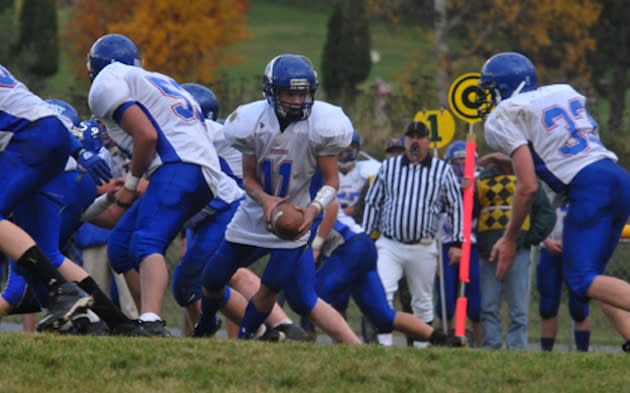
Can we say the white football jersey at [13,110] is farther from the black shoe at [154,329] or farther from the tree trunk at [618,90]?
the tree trunk at [618,90]

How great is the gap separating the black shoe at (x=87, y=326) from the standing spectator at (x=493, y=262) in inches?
196

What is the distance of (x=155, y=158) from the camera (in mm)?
8484

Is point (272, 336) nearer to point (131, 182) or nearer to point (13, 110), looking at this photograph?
point (131, 182)

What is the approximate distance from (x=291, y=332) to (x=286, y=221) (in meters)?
1.20

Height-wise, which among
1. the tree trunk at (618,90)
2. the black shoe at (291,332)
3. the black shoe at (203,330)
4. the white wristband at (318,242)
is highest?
the white wristband at (318,242)

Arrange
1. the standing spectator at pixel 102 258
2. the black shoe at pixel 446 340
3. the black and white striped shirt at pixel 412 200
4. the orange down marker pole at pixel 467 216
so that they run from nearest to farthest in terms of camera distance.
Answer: the black shoe at pixel 446 340
the standing spectator at pixel 102 258
the orange down marker pole at pixel 467 216
the black and white striped shirt at pixel 412 200

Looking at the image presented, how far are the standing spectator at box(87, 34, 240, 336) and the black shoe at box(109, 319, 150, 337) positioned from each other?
0.08 m

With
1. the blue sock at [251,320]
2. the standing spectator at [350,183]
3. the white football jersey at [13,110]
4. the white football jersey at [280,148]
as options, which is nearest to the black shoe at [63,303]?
the white football jersey at [13,110]

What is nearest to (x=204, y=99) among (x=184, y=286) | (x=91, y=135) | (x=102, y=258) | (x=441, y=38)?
(x=91, y=135)

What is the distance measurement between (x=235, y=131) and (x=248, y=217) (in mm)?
525

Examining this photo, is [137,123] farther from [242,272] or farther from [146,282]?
[242,272]

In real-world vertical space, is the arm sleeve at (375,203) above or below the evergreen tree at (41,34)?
above

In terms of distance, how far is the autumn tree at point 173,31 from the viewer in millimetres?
41844

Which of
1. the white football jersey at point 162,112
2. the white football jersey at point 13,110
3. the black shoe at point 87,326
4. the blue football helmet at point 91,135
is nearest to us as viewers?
the white football jersey at point 13,110
